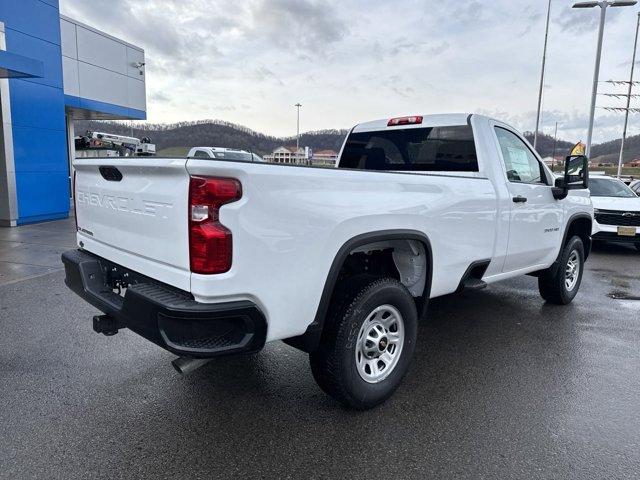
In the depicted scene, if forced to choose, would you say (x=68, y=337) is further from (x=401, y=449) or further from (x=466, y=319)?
(x=466, y=319)

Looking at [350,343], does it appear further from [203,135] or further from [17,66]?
[203,135]

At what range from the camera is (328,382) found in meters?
2.98

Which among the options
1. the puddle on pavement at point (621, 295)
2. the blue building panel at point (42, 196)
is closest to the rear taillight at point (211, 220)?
the puddle on pavement at point (621, 295)

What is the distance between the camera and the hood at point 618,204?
31.3ft

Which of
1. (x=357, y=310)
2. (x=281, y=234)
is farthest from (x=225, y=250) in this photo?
(x=357, y=310)

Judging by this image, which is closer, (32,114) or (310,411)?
(310,411)

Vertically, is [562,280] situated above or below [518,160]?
below

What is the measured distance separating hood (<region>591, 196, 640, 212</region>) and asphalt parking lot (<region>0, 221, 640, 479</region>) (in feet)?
18.5

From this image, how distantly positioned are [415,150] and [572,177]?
5.45ft

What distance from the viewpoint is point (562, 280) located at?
556 cm

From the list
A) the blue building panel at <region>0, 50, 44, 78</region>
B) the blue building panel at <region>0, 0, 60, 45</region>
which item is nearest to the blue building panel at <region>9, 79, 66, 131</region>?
the blue building panel at <region>0, 50, 44, 78</region>

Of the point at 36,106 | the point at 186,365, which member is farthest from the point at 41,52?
the point at 186,365

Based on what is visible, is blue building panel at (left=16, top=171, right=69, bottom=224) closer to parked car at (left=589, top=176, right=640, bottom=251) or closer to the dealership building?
the dealership building

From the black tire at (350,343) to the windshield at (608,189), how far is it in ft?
31.2
